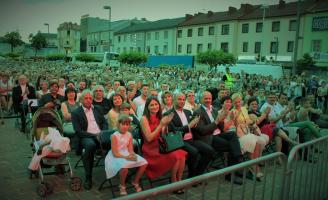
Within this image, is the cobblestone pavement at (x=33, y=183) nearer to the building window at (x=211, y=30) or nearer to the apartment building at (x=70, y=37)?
the building window at (x=211, y=30)

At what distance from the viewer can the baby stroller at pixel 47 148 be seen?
4930mm

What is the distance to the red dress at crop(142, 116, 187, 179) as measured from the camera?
5.12 metres

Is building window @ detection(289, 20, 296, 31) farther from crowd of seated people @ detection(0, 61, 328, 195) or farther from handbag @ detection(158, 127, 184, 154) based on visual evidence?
handbag @ detection(158, 127, 184, 154)

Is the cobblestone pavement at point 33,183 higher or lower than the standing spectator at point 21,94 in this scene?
lower

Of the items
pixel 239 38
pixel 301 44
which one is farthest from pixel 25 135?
pixel 239 38

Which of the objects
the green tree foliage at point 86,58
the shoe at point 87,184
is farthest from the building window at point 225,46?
the shoe at point 87,184

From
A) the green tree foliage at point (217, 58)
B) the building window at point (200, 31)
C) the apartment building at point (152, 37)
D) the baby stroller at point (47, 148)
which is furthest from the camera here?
the apartment building at point (152, 37)

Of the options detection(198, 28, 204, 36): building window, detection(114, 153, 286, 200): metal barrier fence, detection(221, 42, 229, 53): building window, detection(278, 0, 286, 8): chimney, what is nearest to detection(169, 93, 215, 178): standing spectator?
detection(114, 153, 286, 200): metal barrier fence

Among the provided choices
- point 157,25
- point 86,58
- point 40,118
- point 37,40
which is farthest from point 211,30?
point 40,118

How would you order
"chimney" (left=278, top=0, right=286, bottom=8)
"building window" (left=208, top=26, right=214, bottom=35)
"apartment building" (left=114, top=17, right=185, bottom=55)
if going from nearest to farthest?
"chimney" (left=278, top=0, right=286, bottom=8) → "building window" (left=208, top=26, right=214, bottom=35) → "apartment building" (left=114, top=17, right=185, bottom=55)

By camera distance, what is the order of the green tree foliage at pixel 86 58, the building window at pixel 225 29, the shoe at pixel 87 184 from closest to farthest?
the shoe at pixel 87 184
the building window at pixel 225 29
the green tree foliage at pixel 86 58

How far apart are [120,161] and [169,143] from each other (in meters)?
0.88

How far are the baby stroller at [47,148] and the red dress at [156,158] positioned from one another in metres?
1.23

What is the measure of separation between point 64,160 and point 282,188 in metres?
3.53
